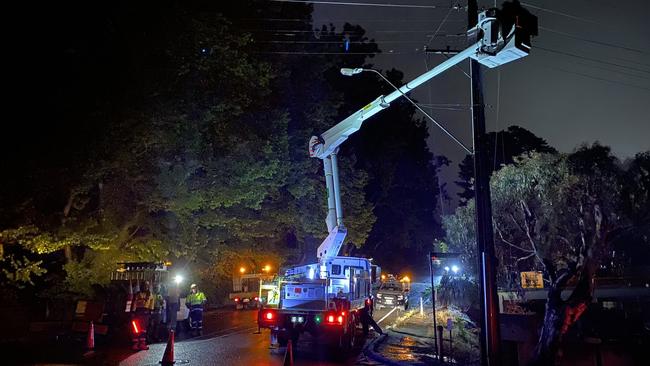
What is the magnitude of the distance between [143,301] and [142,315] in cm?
129

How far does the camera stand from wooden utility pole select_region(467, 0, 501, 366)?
8.65 m

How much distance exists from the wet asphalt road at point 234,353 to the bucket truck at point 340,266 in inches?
23.2

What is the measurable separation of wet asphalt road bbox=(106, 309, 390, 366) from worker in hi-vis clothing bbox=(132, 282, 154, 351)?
42 centimetres

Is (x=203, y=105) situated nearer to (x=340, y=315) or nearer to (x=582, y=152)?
(x=340, y=315)

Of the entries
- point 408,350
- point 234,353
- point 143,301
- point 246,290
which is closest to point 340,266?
point 408,350

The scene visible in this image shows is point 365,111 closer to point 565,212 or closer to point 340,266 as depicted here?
point 340,266

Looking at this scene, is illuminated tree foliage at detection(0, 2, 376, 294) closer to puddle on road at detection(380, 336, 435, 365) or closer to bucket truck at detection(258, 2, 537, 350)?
bucket truck at detection(258, 2, 537, 350)

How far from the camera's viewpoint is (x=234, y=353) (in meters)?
14.5

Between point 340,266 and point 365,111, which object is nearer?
point 365,111

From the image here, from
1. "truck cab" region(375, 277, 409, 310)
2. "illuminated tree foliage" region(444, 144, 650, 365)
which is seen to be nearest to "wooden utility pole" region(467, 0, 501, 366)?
"illuminated tree foliage" region(444, 144, 650, 365)

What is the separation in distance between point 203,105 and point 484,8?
36.4 ft

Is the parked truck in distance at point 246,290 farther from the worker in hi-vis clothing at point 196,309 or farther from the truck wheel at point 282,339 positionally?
the truck wheel at point 282,339

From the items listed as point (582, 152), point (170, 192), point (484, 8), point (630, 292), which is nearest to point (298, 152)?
point (170, 192)

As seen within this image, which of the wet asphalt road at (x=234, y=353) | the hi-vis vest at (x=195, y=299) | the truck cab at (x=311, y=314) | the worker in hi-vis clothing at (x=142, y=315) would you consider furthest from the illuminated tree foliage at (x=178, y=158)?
the truck cab at (x=311, y=314)
